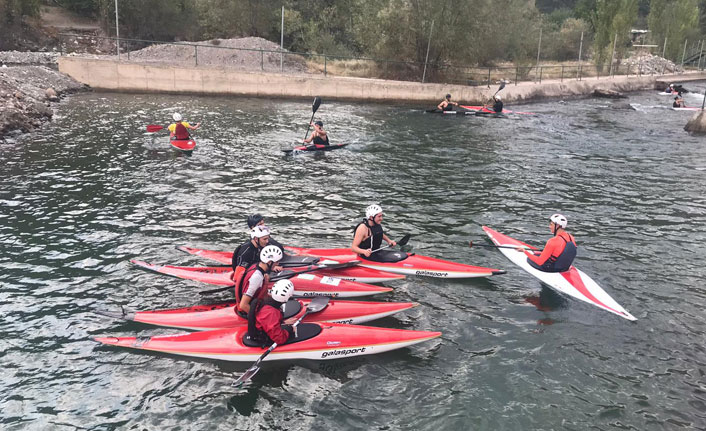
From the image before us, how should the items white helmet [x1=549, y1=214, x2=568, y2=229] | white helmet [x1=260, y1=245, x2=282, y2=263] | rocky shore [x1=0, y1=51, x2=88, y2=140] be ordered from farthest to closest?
1. rocky shore [x1=0, y1=51, x2=88, y2=140]
2. white helmet [x1=549, y1=214, x2=568, y2=229]
3. white helmet [x1=260, y1=245, x2=282, y2=263]

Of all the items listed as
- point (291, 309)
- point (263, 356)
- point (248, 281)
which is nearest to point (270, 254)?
point (248, 281)

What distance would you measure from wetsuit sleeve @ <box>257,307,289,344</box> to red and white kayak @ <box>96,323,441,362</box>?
205 millimetres

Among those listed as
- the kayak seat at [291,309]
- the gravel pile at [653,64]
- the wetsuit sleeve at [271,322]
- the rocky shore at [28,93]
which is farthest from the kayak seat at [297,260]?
the gravel pile at [653,64]

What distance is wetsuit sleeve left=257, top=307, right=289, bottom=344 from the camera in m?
7.86

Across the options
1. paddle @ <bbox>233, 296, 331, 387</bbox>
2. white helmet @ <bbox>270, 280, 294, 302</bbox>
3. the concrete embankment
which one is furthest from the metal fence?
white helmet @ <bbox>270, 280, 294, 302</bbox>

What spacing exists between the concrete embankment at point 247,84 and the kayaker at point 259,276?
3027cm

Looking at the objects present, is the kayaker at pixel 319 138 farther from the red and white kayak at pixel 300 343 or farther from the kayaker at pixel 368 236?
the red and white kayak at pixel 300 343

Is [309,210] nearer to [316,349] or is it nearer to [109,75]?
[316,349]

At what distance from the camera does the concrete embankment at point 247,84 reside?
35281mm

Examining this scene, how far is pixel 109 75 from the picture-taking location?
35.2 m

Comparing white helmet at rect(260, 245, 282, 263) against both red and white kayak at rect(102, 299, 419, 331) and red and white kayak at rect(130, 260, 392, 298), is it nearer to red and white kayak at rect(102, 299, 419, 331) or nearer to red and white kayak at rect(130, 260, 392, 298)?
red and white kayak at rect(102, 299, 419, 331)

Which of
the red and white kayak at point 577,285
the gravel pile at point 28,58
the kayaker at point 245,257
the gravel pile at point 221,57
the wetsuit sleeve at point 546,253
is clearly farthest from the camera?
the gravel pile at point 221,57

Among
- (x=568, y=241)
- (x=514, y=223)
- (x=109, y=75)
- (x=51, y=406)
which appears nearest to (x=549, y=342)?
(x=568, y=241)

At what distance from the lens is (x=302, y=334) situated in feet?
27.0
